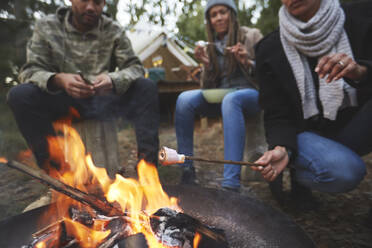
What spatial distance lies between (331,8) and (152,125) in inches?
62.0

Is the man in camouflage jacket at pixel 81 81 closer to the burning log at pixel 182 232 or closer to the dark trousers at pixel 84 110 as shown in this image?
the dark trousers at pixel 84 110

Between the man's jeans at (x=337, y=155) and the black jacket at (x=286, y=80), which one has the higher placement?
the black jacket at (x=286, y=80)

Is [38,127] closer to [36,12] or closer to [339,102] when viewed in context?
[339,102]

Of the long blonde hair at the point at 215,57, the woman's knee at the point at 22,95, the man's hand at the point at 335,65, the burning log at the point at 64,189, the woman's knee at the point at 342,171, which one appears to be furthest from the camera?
the long blonde hair at the point at 215,57

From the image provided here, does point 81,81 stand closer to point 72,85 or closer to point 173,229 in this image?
point 72,85

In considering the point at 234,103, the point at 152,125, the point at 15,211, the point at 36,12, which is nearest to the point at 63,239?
the point at 15,211

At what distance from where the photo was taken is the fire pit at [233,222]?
0.93 m

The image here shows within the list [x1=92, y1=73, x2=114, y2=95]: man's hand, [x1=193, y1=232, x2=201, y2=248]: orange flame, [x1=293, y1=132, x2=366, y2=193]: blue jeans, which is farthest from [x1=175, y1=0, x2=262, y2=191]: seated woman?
[x1=193, y1=232, x2=201, y2=248]: orange flame

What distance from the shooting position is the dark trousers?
6.37ft

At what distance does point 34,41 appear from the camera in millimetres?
2143

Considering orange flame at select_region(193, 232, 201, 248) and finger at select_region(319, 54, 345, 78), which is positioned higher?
finger at select_region(319, 54, 345, 78)

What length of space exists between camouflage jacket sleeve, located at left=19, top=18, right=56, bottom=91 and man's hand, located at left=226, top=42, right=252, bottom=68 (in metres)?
1.67

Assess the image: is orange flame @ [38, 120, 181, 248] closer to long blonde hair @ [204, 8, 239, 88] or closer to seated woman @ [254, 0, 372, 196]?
seated woman @ [254, 0, 372, 196]

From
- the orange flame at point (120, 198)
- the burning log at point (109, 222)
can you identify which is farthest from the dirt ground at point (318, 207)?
the burning log at point (109, 222)
